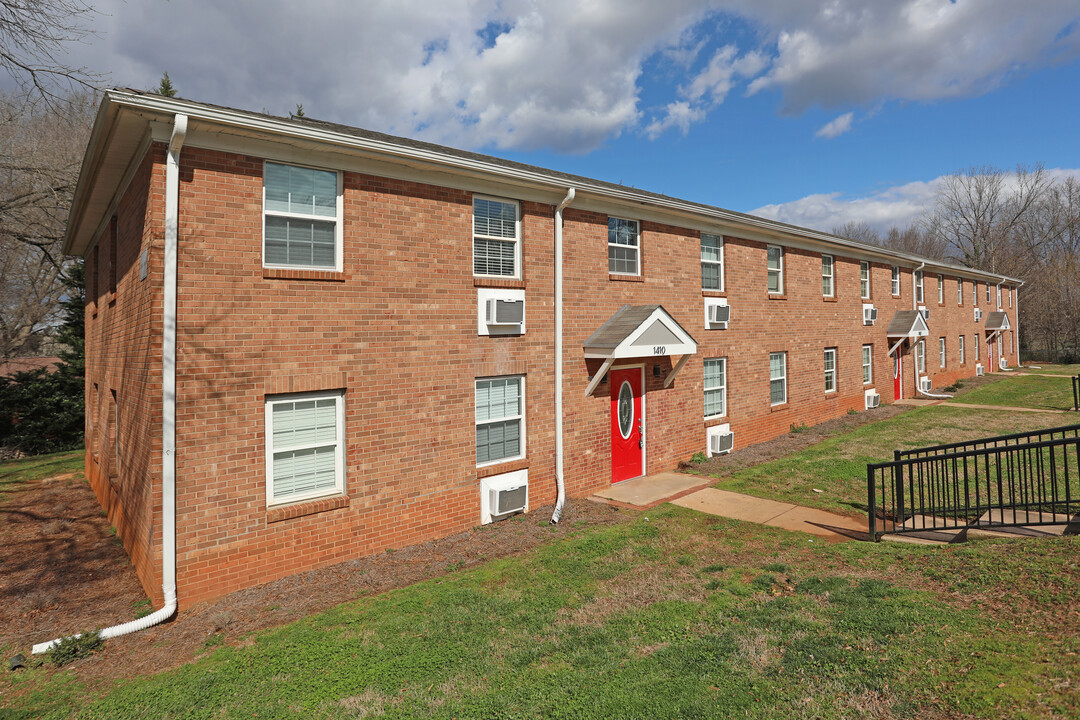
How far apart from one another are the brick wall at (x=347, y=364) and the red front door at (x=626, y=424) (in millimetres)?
322

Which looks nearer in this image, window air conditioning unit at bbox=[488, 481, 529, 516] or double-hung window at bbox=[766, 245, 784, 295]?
window air conditioning unit at bbox=[488, 481, 529, 516]

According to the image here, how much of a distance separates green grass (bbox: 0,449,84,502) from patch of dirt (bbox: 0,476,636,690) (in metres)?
4.36

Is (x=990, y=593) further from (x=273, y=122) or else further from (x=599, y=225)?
(x=273, y=122)

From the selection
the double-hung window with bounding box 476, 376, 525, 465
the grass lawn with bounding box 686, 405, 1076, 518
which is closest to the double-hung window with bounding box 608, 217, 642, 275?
the double-hung window with bounding box 476, 376, 525, 465

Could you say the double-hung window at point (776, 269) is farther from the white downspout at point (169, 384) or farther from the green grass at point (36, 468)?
the green grass at point (36, 468)

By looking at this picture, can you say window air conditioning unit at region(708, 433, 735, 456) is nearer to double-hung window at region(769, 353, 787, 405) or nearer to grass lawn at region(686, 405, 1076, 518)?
grass lawn at region(686, 405, 1076, 518)

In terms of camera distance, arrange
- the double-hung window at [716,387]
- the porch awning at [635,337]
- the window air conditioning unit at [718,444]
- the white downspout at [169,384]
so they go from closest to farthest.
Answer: the white downspout at [169,384] < the porch awning at [635,337] < the window air conditioning unit at [718,444] < the double-hung window at [716,387]

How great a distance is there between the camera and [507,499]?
8.54 metres

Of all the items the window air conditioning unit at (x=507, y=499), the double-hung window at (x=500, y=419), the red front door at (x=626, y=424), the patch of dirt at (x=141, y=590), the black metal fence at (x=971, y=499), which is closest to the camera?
the patch of dirt at (x=141, y=590)

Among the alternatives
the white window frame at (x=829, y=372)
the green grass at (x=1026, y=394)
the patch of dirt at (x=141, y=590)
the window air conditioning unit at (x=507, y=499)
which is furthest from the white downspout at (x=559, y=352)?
the green grass at (x=1026, y=394)

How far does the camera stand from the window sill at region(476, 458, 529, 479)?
27.9ft

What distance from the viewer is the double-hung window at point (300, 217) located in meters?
6.73

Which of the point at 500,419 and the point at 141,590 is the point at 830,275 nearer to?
the point at 500,419

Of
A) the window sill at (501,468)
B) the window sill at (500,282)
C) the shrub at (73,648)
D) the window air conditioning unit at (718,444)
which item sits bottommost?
the shrub at (73,648)
